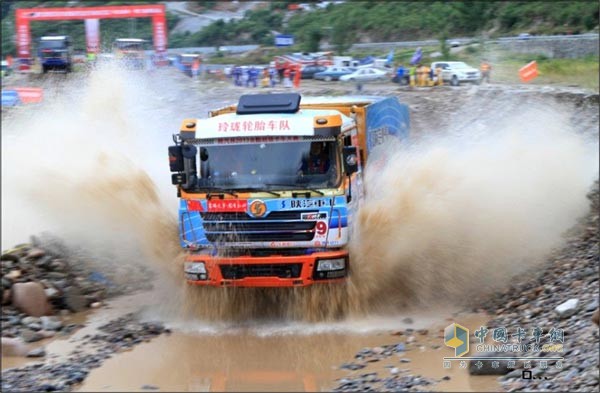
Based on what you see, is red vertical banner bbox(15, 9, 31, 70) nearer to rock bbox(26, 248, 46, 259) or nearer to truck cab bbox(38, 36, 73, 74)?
truck cab bbox(38, 36, 73, 74)

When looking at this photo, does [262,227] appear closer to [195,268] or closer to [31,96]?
[195,268]

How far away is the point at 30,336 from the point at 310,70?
2515cm

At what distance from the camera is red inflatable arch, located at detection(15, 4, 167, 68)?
30766 millimetres

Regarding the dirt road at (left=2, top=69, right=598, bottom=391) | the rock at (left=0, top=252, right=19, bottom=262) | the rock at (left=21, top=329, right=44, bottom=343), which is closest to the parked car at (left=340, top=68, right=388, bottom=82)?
the dirt road at (left=2, top=69, right=598, bottom=391)

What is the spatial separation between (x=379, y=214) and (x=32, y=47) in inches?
911

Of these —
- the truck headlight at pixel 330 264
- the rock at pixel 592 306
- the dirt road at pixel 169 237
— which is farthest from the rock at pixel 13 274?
the rock at pixel 592 306

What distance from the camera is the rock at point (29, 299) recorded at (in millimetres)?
11539

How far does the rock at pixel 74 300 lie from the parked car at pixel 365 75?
2234 centimetres

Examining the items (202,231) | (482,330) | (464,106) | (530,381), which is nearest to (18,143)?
(202,231)

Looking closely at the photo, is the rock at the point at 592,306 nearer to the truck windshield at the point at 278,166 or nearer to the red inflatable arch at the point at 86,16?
the truck windshield at the point at 278,166

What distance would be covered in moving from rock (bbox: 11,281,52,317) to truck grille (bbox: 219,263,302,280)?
2.93m

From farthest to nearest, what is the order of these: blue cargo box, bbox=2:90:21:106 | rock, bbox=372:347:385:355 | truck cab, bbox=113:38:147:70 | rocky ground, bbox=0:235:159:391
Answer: blue cargo box, bbox=2:90:21:106 → truck cab, bbox=113:38:147:70 → rock, bbox=372:347:385:355 → rocky ground, bbox=0:235:159:391

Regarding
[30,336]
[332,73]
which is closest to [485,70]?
[332,73]

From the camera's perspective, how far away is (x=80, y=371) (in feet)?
29.3
